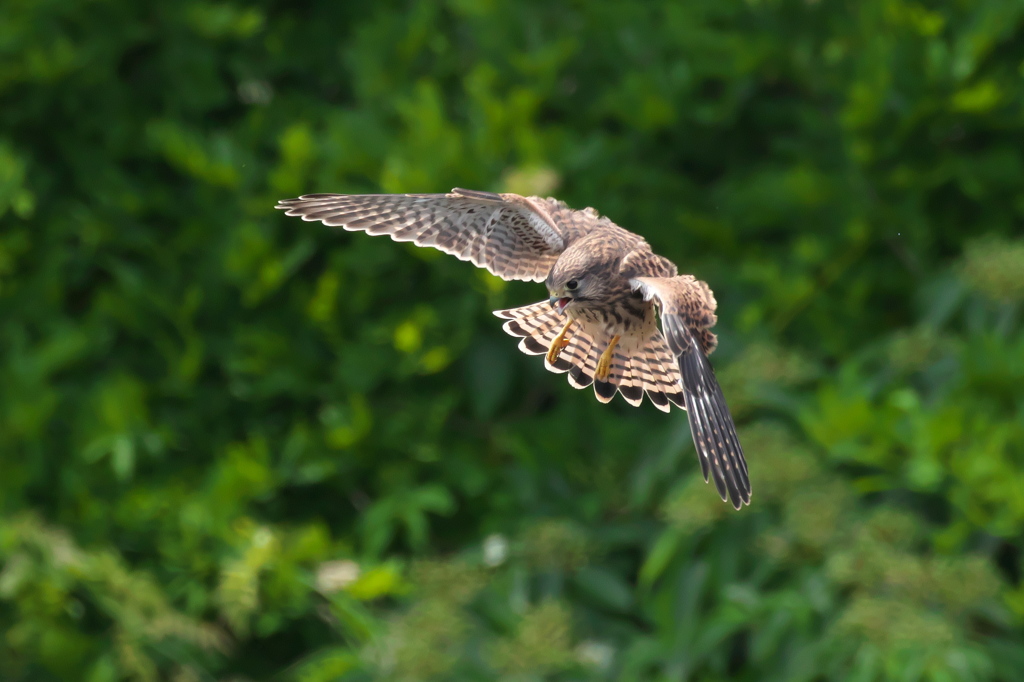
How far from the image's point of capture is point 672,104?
4.79m

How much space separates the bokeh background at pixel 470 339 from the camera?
4176mm

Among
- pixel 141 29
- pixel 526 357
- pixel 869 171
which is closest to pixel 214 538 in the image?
pixel 526 357

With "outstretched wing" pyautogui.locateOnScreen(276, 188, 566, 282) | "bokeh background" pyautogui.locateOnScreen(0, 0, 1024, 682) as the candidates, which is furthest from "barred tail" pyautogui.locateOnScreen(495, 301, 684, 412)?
"bokeh background" pyautogui.locateOnScreen(0, 0, 1024, 682)

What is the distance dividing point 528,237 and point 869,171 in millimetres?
1796

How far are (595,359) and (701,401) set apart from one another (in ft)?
2.54

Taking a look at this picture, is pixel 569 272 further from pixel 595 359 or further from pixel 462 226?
pixel 462 226

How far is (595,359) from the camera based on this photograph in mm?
3365

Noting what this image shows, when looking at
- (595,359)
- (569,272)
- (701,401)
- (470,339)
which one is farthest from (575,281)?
(470,339)

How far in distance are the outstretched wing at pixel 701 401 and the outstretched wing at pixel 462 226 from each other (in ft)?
2.05

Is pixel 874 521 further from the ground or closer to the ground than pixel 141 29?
closer to the ground

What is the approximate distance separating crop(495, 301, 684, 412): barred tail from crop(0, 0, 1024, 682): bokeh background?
0.87 meters

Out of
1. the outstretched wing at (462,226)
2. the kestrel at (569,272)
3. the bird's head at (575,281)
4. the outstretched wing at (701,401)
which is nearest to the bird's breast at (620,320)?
the kestrel at (569,272)

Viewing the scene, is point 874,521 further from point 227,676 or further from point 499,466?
point 227,676

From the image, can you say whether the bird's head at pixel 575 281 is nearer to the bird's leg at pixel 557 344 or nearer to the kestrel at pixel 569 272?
the kestrel at pixel 569 272
